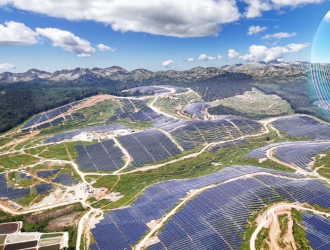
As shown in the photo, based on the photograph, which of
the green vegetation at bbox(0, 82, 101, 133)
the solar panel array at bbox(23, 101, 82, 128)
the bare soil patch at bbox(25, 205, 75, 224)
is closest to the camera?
the bare soil patch at bbox(25, 205, 75, 224)

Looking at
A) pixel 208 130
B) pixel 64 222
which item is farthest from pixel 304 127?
pixel 64 222

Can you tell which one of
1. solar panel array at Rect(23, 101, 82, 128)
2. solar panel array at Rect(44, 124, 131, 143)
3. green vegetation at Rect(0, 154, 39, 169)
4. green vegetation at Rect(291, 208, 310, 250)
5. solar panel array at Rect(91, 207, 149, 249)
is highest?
solar panel array at Rect(23, 101, 82, 128)

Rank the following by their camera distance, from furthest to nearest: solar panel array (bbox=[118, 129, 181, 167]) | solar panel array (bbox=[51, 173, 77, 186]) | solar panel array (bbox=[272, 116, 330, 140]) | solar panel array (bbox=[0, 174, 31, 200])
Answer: solar panel array (bbox=[272, 116, 330, 140]) → solar panel array (bbox=[118, 129, 181, 167]) → solar panel array (bbox=[51, 173, 77, 186]) → solar panel array (bbox=[0, 174, 31, 200])

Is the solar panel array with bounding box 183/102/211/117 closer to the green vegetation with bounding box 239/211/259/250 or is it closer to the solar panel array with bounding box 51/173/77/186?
the solar panel array with bounding box 51/173/77/186

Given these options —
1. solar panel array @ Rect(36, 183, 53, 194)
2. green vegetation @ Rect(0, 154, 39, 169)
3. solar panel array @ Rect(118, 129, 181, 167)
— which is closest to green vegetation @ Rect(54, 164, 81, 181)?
solar panel array @ Rect(36, 183, 53, 194)

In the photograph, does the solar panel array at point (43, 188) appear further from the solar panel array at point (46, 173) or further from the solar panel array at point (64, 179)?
the solar panel array at point (46, 173)

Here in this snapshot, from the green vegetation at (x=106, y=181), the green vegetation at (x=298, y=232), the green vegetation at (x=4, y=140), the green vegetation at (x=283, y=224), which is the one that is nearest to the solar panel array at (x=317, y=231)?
the green vegetation at (x=298, y=232)

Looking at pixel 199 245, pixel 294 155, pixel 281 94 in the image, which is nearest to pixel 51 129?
pixel 199 245
